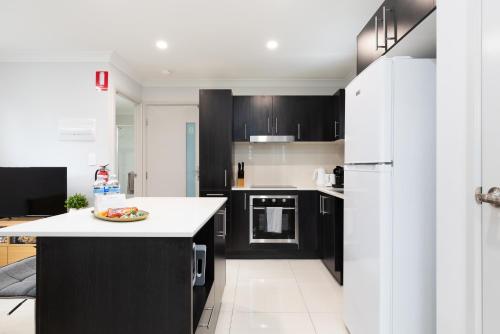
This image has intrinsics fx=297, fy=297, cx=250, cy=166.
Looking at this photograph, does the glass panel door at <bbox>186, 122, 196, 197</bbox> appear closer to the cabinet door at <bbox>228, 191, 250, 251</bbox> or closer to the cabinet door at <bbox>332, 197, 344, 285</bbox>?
the cabinet door at <bbox>228, 191, 250, 251</bbox>

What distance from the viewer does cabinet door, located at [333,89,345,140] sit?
3.82 meters

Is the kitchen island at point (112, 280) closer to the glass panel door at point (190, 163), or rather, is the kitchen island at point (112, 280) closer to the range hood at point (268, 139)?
the range hood at point (268, 139)

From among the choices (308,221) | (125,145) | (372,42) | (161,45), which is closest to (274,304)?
(308,221)

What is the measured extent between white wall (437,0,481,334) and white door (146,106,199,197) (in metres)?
3.77

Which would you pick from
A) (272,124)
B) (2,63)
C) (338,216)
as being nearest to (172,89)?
(272,124)

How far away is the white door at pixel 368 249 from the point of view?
1522mm

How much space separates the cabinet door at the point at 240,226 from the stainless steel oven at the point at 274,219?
0.06 metres

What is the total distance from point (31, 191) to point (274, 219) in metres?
2.88

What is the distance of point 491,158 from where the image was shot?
3.37 ft

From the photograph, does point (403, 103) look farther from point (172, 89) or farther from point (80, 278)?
point (172, 89)

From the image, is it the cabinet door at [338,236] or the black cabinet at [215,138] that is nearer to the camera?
the cabinet door at [338,236]

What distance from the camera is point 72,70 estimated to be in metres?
3.58

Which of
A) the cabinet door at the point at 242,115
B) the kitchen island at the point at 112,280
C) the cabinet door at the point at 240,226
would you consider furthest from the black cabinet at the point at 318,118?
the kitchen island at the point at 112,280

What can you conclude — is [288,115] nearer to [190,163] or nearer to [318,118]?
[318,118]
